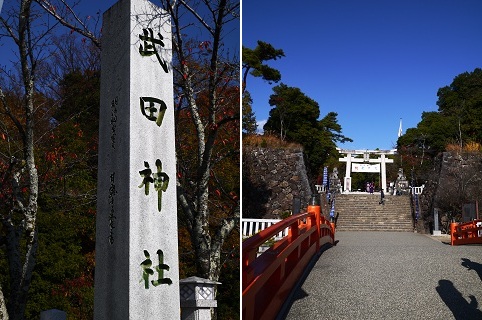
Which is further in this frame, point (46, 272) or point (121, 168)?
point (46, 272)

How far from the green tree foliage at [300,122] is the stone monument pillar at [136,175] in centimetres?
655

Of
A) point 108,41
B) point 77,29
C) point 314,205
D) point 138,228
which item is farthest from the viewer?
point 314,205

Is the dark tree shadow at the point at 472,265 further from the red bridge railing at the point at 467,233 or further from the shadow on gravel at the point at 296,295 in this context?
the red bridge railing at the point at 467,233

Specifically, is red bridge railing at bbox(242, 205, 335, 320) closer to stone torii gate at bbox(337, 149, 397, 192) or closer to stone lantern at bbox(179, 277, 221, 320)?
stone lantern at bbox(179, 277, 221, 320)

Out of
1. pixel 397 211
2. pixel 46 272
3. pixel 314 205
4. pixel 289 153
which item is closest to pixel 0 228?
pixel 46 272

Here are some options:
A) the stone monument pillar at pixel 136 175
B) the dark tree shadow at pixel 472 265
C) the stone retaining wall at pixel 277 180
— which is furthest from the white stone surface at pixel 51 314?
the stone retaining wall at pixel 277 180

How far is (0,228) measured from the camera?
12.7 ft

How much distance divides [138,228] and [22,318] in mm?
2030

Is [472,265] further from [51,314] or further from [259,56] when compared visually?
[51,314]

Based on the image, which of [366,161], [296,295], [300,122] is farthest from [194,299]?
[366,161]

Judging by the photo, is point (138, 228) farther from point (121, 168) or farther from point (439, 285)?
point (439, 285)

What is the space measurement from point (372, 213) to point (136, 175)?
44.8ft

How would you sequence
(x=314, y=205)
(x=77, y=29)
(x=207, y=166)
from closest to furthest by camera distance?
(x=207, y=166) < (x=77, y=29) < (x=314, y=205)

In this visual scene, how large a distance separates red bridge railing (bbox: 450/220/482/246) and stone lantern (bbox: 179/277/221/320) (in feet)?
18.2
